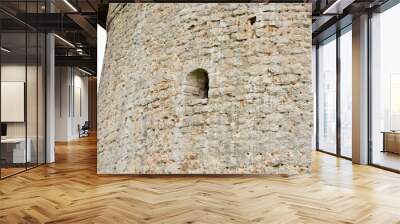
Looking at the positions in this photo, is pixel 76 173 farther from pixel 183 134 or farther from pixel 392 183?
pixel 392 183

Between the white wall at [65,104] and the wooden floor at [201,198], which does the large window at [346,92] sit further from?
the white wall at [65,104]

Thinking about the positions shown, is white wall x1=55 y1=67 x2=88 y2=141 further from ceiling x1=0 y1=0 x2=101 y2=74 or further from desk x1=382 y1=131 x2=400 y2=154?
desk x1=382 y1=131 x2=400 y2=154

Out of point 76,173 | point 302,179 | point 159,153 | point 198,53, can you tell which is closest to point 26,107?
point 76,173

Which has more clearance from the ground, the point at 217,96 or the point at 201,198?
the point at 217,96

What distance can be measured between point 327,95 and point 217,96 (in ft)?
17.7

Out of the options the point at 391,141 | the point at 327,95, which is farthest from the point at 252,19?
the point at 327,95

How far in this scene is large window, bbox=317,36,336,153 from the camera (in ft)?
32.9

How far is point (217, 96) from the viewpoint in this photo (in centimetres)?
642

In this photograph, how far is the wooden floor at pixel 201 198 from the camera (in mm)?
3957

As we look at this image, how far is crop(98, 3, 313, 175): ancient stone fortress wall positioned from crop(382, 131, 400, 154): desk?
220 cm

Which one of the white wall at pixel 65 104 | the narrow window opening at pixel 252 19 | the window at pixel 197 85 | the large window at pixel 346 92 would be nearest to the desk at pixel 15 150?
the window at pixel 197 85

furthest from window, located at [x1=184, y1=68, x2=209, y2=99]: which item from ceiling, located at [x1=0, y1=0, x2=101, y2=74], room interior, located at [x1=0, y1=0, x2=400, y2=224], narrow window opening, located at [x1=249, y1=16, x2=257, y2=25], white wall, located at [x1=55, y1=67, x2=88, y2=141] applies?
white wall, located at [x1=55, y1=67, x2=88, y2=141]

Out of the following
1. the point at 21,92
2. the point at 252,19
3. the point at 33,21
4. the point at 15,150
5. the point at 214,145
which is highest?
the point at 33,21

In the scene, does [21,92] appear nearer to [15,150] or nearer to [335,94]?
[15,150]
